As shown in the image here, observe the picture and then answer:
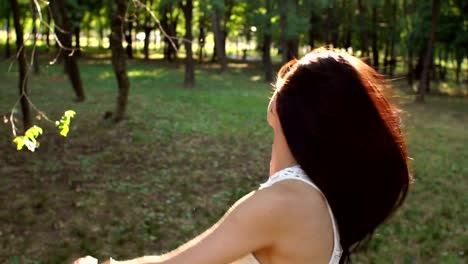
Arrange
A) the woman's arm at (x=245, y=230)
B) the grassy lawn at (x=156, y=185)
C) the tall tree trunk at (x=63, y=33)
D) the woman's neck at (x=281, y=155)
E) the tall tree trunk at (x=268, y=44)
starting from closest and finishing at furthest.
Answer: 1. the woman's arm at (x=245, y=230)
2. the woman's neck at (x=281, y=155)
3. the grassy lawn at (x=156, y=185)
4. the tall tree trunk at (x=63, y=33)
5. the tall tree trunk at (x=268, y=44)

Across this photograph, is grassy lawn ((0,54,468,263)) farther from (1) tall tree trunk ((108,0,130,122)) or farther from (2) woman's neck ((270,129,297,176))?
(2) woman's neck ((270,129,297,176))

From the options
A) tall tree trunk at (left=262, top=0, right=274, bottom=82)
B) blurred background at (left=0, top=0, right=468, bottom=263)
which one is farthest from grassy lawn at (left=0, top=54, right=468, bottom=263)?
tall tree trunk at (left=262, top=0, right=274, bottom=82)

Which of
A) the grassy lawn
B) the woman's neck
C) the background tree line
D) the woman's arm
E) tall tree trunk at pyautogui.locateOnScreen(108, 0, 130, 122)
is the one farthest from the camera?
the background tree line

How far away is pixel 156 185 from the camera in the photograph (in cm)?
770

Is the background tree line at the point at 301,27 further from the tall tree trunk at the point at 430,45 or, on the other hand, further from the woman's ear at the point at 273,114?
the woman's ear at the point at 273,114

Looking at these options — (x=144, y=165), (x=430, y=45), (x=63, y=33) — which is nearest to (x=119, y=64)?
(x=63, y=33)

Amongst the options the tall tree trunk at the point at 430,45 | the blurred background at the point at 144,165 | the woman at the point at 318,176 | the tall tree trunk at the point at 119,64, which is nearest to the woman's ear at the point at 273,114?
the woman at the point at 318,176

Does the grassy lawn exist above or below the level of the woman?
below

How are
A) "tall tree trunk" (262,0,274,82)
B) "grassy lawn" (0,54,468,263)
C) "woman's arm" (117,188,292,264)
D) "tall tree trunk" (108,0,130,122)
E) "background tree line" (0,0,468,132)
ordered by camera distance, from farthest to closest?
"tall tree trunk" (262,0,274,82), "background tree line" (0,0,468,132), "tall tree trunk" (108,0,130,122), "grassy lawn" (0,54,468,263), "woman's arm" (117,188,292,264)

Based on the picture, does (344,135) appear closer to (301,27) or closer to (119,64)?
(119,64)

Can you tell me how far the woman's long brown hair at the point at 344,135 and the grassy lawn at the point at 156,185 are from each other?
4.61 ft

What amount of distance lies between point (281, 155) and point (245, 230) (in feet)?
0.73

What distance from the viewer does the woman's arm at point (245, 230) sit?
3.79 feet

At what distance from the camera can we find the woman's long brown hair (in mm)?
1226
